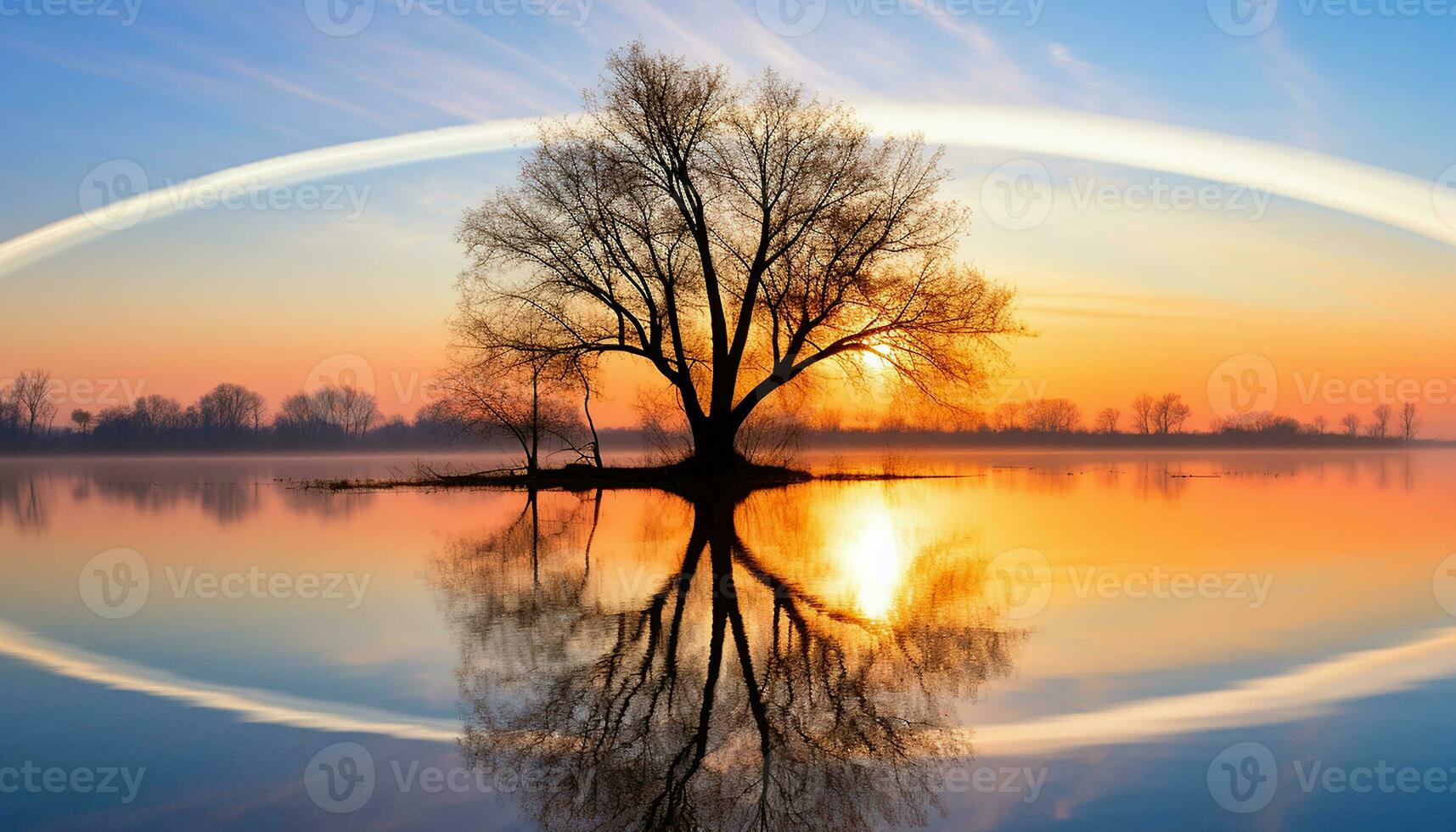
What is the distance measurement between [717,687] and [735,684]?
4.8 inches

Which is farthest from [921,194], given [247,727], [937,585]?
[247,727]

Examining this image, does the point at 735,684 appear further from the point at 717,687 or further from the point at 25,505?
the point at 25,505

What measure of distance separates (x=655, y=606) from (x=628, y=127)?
22565 millimetres

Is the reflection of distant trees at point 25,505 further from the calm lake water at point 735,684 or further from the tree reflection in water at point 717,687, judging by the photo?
the tree reflection in water at point 717,687

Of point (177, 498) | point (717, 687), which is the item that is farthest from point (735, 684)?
point (177, 498)

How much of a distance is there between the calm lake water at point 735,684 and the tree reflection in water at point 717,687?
3cm

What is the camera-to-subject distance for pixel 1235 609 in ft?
29.7

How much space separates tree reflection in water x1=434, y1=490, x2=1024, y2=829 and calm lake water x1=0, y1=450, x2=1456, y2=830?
0.03 meters

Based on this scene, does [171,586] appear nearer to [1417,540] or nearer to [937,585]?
[937,585]

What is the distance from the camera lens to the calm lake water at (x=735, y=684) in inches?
183

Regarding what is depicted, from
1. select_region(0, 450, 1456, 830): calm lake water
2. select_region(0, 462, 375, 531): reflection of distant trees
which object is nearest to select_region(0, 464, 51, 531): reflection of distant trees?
select_region(0, 462, 375, 531): reflection of distant trees

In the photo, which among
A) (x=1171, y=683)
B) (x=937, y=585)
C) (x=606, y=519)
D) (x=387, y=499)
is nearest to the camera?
(x=1171, y=683)

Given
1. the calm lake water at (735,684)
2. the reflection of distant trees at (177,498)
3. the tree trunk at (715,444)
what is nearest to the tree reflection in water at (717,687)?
the calm lake water at (735,684)

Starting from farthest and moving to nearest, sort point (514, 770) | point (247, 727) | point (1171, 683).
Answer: point (1171, 683) → point (247, 727) → point (514, 770)
